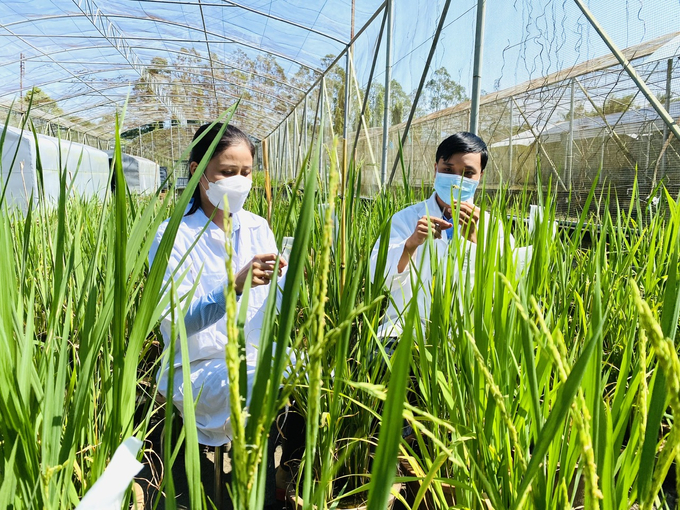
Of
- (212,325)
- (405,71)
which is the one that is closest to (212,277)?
(212,325)

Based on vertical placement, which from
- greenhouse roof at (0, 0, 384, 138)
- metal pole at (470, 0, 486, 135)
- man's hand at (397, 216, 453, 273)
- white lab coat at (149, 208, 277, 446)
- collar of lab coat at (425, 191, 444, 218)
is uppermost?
greenhouse roof at (0, 0, 384, 138)

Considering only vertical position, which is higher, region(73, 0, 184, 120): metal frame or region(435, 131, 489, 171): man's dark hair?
region(73, 0, 184, 120): metal frame

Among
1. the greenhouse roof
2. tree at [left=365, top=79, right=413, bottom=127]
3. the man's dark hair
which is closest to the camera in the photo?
the man's dark hair

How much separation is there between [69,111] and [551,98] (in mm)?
13163

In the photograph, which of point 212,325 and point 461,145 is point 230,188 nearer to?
point 212,325

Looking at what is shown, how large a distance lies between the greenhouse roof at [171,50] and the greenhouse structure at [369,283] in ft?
0.26

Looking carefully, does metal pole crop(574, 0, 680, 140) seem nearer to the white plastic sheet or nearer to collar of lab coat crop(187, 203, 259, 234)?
collar of lab coat crop(187, 203, 259, 234)

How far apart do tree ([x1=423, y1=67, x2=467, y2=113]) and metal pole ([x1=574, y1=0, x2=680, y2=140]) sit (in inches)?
46.9

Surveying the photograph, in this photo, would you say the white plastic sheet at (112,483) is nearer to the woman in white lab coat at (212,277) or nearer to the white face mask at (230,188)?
the woman in white lab coat at (212,277)

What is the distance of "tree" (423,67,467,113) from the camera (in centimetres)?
382

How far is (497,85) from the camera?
11.5ft

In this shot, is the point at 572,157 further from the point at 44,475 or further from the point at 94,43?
the point at 94,43

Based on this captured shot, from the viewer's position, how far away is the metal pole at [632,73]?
2.43 meters

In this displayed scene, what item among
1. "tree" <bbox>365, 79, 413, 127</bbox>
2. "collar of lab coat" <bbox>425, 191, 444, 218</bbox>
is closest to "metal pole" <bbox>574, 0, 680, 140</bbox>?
"collar of lab coat" <bbox>425, 191, 444, 218</bbox>
